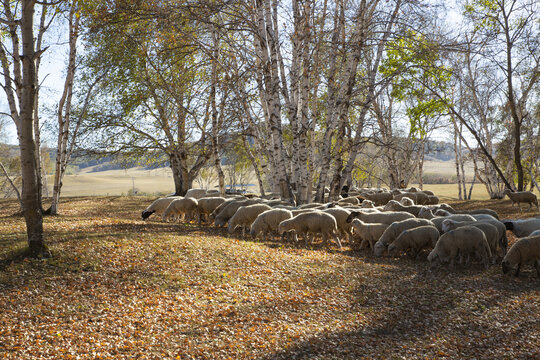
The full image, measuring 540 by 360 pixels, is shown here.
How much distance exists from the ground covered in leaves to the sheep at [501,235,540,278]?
0.35 meters

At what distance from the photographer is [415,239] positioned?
11.6 metres

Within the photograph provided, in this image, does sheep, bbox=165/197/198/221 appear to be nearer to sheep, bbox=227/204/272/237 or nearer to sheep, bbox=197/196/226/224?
sheep, bbox=197/196/226/224

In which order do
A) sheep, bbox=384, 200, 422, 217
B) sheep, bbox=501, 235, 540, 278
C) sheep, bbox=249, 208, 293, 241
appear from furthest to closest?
sheep, bbox=384, 200, 422, 217 < sheep, bbox=249, 208, 293, 241 < sheep, bbox=501, 235, 540, 278

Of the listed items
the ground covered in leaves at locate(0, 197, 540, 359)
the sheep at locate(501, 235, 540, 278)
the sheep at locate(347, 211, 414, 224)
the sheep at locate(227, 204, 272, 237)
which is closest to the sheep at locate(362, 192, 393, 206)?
the sheep at locate(347, 211, 414, 224)

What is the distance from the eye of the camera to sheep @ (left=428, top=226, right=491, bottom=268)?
1034cm

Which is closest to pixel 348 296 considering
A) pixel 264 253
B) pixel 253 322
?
pixel 253 322

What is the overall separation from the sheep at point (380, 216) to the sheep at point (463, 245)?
10.2ft

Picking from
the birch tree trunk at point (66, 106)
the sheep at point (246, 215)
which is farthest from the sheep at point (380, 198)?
the birch tree trunk at point (66, 106)

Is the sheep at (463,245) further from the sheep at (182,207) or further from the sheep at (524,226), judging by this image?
the sheep at (182,207)

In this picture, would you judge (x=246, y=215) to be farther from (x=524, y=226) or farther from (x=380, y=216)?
(x=524, y=226)

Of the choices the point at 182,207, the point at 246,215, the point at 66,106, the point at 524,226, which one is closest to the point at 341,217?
the point at 246,215

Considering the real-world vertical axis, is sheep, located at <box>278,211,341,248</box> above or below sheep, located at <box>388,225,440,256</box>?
above

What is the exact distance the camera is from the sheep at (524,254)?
9430mm

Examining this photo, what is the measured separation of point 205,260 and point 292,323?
3.23m
